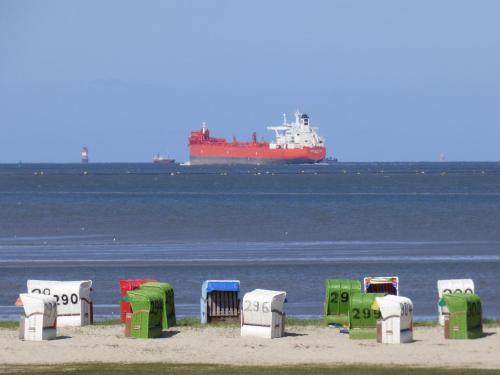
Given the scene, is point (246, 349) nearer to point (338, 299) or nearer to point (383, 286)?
point (338, 299)

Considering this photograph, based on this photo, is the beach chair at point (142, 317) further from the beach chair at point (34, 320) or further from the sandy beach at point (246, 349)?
the beach chair at point (34, 320)

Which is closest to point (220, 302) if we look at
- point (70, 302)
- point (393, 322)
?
point (70, 302)

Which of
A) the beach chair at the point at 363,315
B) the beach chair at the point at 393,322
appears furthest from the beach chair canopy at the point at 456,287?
the beach chair at the point at 393,322

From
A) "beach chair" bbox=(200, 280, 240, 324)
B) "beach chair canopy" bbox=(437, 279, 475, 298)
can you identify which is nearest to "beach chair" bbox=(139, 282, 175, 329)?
"beach chair" bbox=(200, 280, 240, 324)

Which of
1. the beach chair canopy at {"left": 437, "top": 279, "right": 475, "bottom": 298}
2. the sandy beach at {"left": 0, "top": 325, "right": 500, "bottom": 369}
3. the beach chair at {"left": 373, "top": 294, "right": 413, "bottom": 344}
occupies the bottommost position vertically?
the sandy beach at {"left": 0, "top": 325, "right": 500, "bottom": 369}

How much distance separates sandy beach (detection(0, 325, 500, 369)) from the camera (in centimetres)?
2117

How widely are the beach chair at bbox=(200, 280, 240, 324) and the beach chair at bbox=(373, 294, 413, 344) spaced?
4.07m

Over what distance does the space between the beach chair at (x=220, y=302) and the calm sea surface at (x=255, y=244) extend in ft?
8.70

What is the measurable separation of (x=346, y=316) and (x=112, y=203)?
7642 centimetres

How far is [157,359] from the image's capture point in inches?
843

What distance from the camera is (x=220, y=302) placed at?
26.5m

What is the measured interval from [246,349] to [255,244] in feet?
106

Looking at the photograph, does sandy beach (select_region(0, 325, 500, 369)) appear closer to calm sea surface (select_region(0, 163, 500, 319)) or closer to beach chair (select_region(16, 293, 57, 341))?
beach chair (select_region(16, 293, 57, 341))

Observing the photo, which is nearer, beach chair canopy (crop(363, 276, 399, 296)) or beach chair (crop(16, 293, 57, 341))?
beach chair (crop(16, 293, 57, 341))
